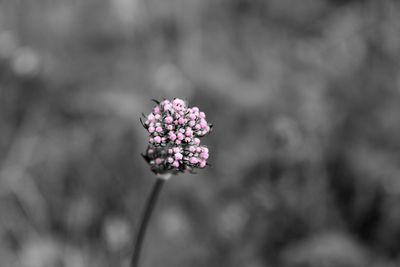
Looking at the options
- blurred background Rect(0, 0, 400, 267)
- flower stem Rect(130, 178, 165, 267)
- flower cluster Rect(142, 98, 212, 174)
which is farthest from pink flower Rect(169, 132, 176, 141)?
blurred background Rect(0, 0, 400, 267)

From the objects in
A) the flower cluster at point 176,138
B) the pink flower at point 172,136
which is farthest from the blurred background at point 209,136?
the pink flower at point 172,136

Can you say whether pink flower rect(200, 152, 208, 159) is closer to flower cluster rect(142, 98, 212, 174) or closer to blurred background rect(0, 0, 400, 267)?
flower cluster rect(142, 98, 212, 174)

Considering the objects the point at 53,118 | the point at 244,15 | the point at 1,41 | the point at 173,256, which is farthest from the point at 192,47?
the point at 173,256

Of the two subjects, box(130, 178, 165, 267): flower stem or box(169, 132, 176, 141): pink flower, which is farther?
box(130, 178, 165, 267): flower stem

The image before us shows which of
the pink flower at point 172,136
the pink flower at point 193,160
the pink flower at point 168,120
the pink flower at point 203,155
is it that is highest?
the pink flower at point 168,120

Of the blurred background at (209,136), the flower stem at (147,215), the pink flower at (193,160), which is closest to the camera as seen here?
the pink flower at (193,160)

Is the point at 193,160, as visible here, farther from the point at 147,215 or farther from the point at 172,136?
the point at 147,215

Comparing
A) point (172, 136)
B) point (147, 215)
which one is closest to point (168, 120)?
point (172, 136)

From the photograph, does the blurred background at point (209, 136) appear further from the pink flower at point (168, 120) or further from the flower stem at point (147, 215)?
the pink flower at point (168, 120)
